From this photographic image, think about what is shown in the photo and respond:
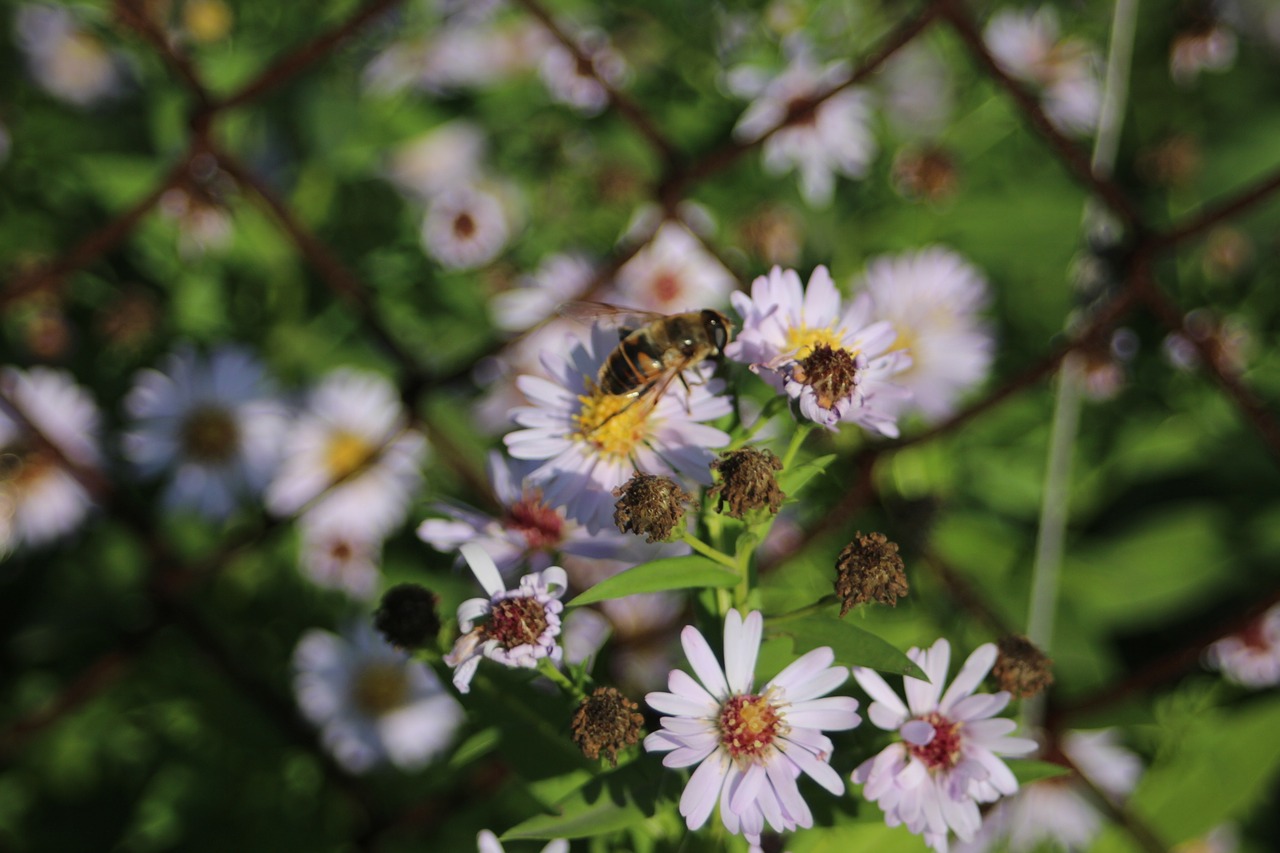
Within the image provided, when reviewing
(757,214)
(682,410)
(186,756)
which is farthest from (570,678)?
(757,214)

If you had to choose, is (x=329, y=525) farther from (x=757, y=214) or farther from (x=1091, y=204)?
(x=1091, y=204)

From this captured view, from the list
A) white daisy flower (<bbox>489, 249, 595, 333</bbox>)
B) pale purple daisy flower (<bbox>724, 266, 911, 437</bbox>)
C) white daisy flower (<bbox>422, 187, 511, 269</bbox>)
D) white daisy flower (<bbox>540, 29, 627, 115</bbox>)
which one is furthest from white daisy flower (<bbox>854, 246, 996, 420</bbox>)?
pale purple daisy flower (<bbox>724, 266, 911, 437</bbox>)

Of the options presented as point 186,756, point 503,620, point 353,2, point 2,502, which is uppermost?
point 353,2

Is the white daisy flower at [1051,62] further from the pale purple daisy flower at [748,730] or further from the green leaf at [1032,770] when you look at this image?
the pale purple daisy flower at [748,730]

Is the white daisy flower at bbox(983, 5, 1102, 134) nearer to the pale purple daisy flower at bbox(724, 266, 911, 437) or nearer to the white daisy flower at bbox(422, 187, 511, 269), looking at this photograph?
the white daisy flower at bbox(422, 187, 511, 269)

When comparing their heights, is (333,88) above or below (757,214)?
above

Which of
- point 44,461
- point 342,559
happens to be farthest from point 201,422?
point 342,559
